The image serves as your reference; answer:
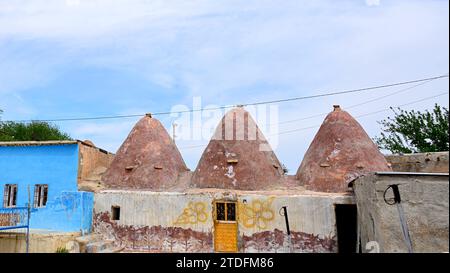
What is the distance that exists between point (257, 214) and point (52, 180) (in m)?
7.85

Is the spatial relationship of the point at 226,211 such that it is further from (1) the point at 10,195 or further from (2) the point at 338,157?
(1) the point at 10,195

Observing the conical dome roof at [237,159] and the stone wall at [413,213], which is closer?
the stone wall at [413,213]

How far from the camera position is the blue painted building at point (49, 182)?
12555 millimetres

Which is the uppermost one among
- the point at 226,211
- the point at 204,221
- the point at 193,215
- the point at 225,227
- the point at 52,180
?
the point at 52,180

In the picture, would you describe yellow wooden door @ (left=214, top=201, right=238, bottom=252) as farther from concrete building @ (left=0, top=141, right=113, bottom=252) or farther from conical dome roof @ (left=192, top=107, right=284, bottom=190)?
concrete building @ (left=0, top=141, right=113, bottom=252)

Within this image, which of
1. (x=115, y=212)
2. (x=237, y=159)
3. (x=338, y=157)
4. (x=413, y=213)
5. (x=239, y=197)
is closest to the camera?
(x=413, y=213)

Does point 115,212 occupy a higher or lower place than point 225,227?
higher

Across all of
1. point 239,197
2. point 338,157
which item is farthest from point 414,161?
point 239,197

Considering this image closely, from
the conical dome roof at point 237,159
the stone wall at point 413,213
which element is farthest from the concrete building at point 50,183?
the stone wall at point 413,213

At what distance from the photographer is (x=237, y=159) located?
13211 mm

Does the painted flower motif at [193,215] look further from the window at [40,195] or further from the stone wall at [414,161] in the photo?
the stone wall at [414,161]

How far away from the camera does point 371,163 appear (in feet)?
40.5

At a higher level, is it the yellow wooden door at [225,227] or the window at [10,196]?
the window at [10,196]
